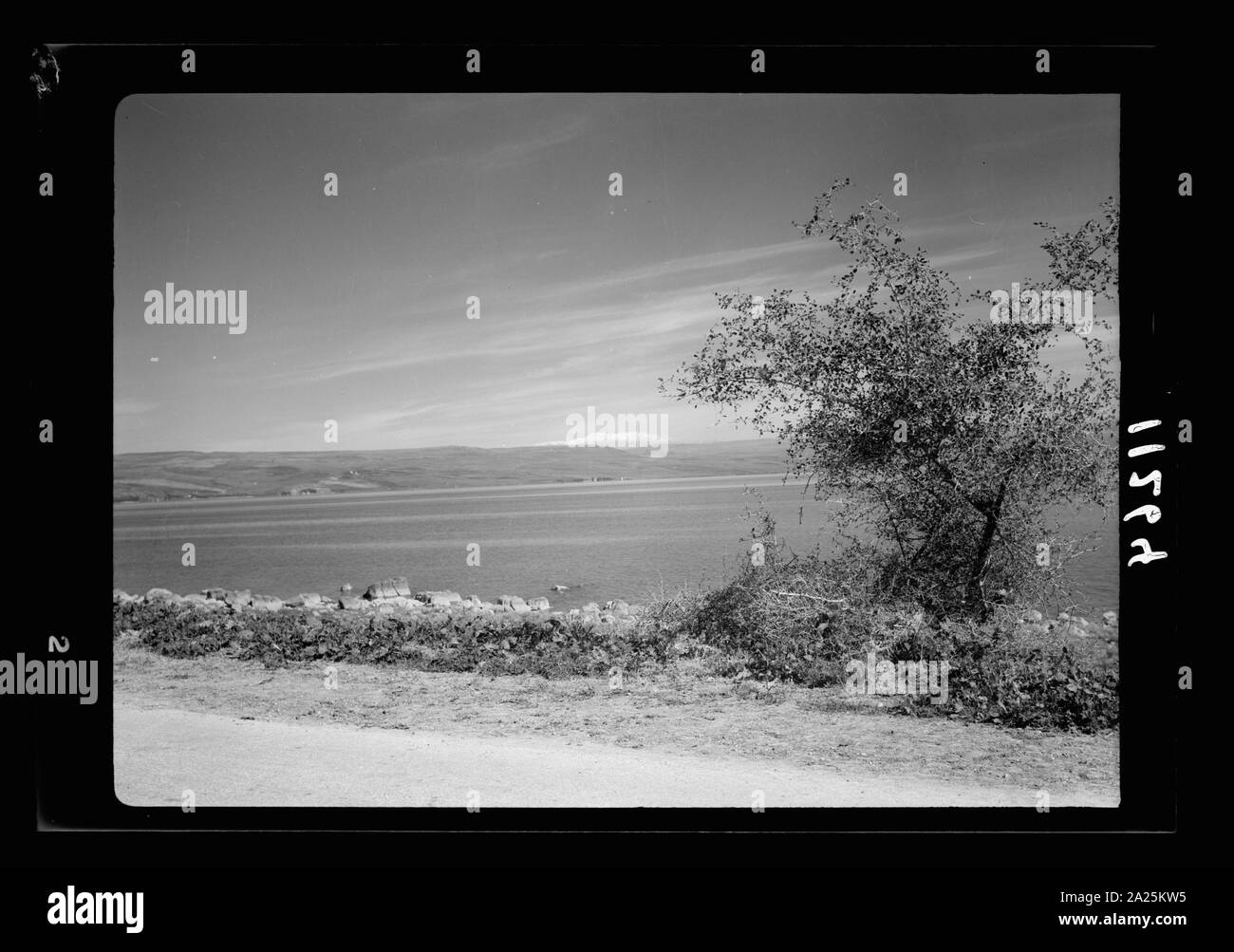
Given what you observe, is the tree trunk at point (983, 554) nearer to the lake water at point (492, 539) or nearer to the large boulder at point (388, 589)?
the lake water at point (492, 539)

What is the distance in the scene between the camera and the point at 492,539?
8.89 m

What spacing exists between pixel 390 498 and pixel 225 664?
2645mm

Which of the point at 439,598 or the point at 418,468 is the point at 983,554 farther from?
the point at 439,598

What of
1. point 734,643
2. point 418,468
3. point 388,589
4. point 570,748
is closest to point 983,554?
point 734,643

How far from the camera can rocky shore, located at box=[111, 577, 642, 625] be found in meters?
7.54

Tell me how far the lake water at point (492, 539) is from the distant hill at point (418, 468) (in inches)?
6.7

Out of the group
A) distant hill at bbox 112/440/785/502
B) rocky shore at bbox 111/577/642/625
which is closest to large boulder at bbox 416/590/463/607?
rocky shore at bbox 111/577/642/625

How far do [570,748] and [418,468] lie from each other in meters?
3.71

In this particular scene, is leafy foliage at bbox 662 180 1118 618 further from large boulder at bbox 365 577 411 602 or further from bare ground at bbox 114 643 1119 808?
large boulder at bbox 365 577 411 602
